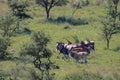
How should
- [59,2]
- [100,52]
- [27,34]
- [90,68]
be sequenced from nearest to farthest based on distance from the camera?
[90,68], [100,52], [27,34], [59,2]

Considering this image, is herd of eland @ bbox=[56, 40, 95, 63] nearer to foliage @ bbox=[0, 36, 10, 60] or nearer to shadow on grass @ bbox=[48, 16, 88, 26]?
foliage @ bbox=[0, 36, 10, 60]

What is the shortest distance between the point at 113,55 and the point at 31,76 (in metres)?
15.1

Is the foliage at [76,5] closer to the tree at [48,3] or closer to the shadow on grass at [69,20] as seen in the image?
the tree at [48,3]

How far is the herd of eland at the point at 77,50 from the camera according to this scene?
50.7 m

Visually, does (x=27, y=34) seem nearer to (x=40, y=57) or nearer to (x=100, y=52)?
(x=100, y=52)

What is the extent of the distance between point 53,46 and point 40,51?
52.7ft

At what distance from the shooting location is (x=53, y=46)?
2290 inches

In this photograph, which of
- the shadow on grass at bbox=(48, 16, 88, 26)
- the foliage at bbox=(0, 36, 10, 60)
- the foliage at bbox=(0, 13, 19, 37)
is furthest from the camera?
the shadow on grass at bbox=(48, 16, 88, 26)

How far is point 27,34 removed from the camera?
64688 mm

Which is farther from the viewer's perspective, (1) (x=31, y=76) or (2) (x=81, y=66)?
(2) (x=81, y=66)

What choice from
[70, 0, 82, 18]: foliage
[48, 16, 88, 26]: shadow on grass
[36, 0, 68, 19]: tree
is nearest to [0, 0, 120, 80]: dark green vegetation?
[48, 16, 88, 26]: shadow on grass

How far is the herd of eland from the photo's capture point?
166ft

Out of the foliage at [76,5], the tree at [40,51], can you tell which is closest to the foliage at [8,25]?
the tree at [40,51]

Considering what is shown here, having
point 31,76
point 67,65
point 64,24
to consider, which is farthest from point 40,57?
point 64,24
